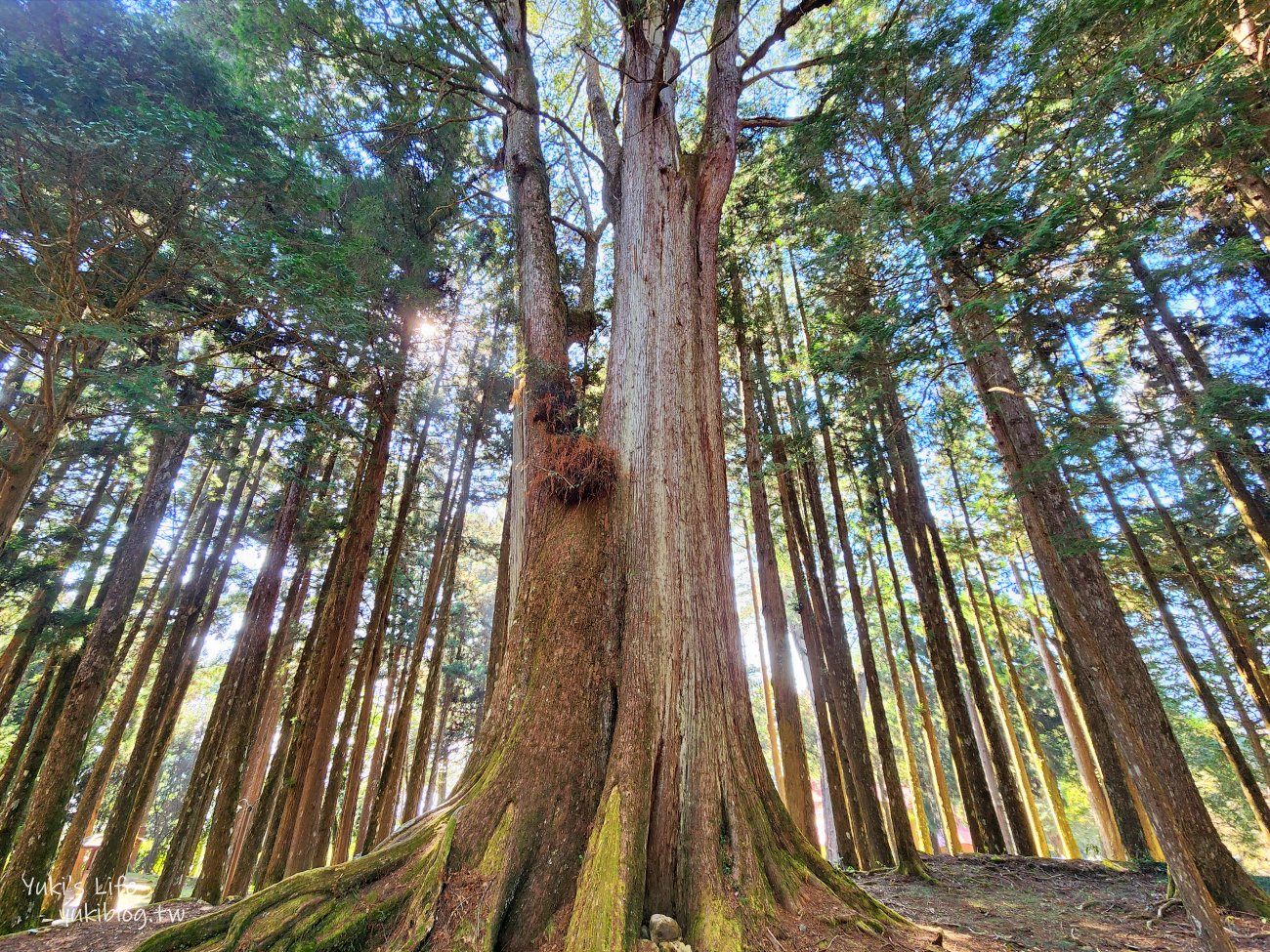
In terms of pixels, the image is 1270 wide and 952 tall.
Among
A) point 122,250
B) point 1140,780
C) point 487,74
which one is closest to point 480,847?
point 1140,780

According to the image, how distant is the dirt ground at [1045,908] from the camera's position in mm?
3059

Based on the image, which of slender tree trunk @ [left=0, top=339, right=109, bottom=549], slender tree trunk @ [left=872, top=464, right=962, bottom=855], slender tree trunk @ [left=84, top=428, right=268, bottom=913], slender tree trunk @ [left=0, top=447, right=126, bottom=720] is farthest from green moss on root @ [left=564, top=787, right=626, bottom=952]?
slender tree trunk @ [left=0, top=447, right=126, bottom=720]

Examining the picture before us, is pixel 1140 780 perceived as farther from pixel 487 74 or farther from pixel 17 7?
pixel 17 7

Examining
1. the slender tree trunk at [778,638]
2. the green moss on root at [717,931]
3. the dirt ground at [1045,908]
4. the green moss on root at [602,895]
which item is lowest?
the dirt ground at [1045,908]

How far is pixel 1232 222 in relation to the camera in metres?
8.17

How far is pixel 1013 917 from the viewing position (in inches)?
153

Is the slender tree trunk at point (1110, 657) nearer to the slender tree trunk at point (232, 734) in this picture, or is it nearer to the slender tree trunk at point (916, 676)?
the slender tree trunk at point (916, 676)

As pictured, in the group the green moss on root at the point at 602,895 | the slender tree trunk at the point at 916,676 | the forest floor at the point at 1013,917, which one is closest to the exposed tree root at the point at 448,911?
the green moss on root at the point at 602,895

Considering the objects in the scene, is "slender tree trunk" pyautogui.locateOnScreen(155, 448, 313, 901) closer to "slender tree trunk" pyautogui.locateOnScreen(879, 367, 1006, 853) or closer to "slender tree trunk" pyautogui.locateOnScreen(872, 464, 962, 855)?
"slender tree trunk" pyautogui.locateOnScreen(879, 367, 1006, 853)

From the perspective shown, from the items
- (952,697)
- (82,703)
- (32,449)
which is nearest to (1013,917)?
(952,697)

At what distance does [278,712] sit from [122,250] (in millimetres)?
12059

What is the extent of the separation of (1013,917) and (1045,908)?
0.71m

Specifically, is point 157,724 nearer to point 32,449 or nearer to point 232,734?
point 232,734

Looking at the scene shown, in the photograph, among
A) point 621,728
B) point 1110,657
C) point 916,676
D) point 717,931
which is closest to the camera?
point 717,931
